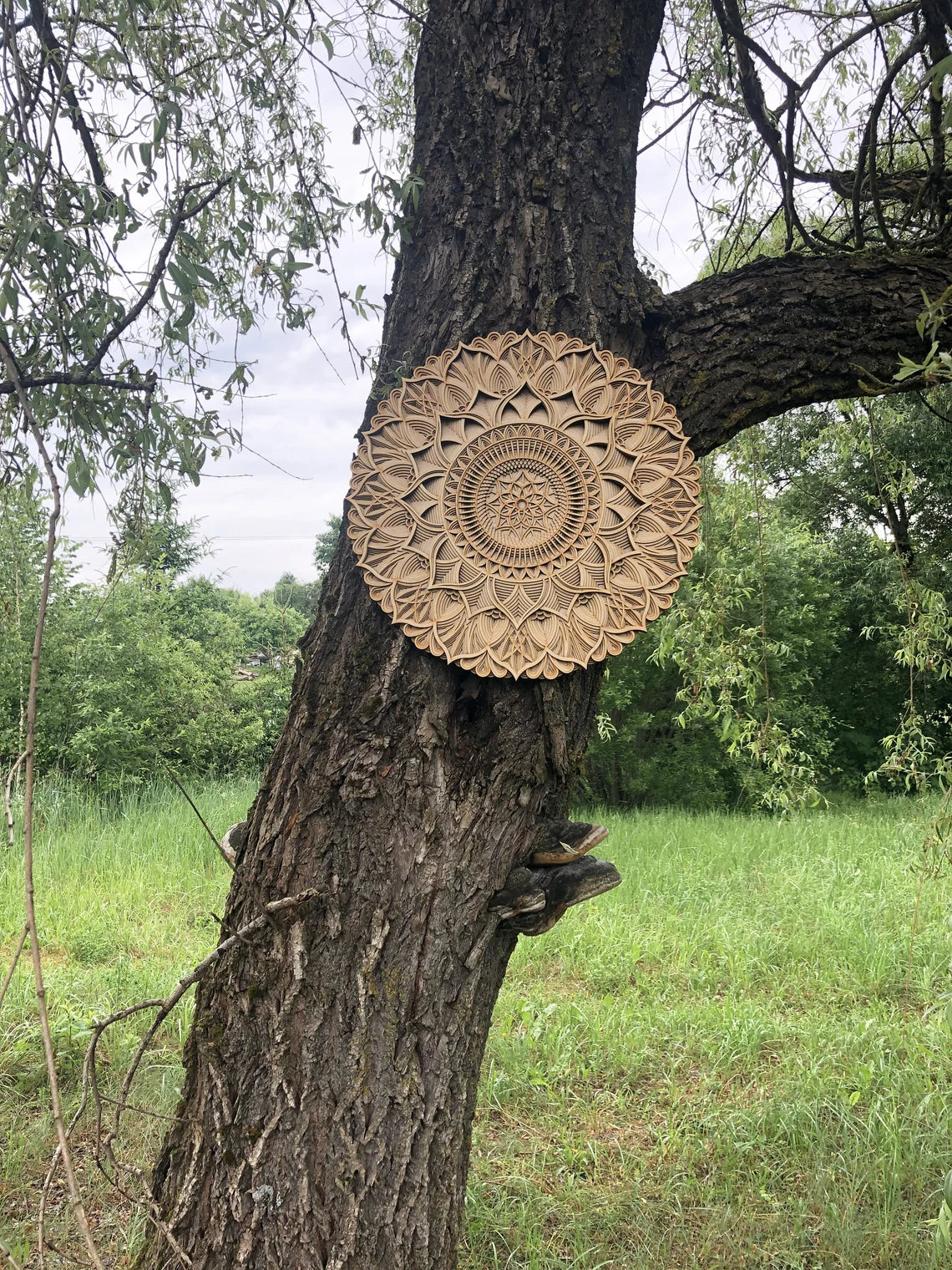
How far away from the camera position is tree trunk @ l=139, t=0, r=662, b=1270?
4.68 ft

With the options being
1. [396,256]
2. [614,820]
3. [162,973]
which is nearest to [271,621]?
[614,820]

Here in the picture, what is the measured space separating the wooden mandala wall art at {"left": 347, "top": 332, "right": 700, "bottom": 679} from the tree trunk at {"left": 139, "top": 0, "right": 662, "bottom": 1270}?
0.11 m

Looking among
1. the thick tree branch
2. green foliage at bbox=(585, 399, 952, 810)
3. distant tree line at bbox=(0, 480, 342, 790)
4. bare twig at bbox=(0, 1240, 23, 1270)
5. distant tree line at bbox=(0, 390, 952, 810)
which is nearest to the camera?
bare twig at bbox=(0, 1240, 23, 1270)

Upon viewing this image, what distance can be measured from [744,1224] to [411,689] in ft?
5.41

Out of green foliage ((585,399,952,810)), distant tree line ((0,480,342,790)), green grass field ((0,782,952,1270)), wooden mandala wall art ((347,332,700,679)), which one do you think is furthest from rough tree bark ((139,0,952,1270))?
distant tree line ((0,480,342,790))

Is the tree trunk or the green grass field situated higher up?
the tree trunk

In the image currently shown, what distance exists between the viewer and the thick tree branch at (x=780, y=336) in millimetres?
1742

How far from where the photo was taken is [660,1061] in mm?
2822

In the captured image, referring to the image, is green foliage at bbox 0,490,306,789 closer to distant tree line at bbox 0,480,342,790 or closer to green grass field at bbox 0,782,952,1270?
distant tree line at bbox 0,480,342,790

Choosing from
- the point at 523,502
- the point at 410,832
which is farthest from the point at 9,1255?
the point at 523,502

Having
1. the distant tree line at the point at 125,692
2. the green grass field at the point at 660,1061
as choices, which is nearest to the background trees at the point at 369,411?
the green grass field at the point at 660,1061

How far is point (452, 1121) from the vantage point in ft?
4.94

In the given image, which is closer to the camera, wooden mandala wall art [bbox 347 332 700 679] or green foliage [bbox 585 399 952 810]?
wooden mandala wall art [bbox 347 332 700 679]

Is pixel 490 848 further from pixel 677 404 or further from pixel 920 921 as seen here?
pixel 920 921
